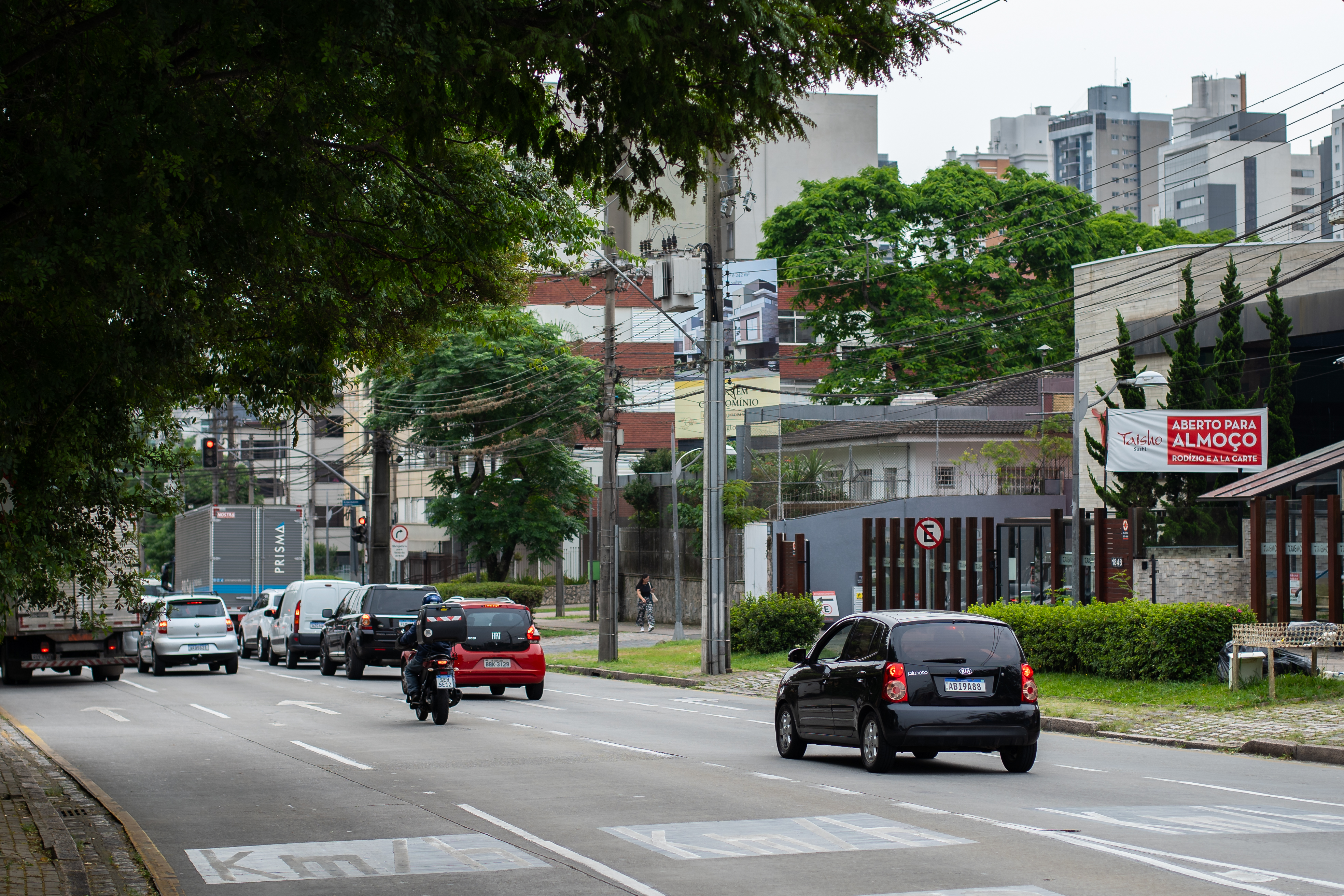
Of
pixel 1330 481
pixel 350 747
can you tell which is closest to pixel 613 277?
pixel 1330 481

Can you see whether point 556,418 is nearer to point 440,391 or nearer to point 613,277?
point 440,391

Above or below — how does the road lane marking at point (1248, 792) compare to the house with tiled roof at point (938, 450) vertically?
below

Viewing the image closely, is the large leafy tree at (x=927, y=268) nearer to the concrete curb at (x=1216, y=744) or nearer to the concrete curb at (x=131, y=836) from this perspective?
the concrete curb at (x=1216, y=744)

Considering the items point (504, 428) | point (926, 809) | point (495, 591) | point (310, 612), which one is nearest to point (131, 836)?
point (926, 809)

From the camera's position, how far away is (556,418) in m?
52.7

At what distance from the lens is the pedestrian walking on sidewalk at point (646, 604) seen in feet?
155

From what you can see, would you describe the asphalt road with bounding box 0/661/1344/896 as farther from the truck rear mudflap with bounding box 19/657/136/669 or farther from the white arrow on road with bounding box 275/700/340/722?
the truck rear mudflap with bounding box 19/657/136/669

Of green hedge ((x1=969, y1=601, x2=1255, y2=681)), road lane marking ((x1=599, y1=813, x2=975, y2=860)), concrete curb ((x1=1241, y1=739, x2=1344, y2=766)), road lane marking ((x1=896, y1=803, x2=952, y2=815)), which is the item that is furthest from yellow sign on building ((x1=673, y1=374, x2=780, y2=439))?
road lane marking ((x1=599, y1=813, x2=975, y2=860))

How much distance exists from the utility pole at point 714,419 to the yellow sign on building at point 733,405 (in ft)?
95.6

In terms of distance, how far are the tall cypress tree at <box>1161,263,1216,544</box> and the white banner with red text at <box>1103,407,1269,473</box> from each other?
25.2 ft

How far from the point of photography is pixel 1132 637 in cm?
2275

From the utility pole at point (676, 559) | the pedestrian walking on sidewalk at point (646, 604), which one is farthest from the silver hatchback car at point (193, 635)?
the pedestrian walking on sidewalk at point (646, 604)

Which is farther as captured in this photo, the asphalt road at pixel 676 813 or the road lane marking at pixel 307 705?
the road lane marking at pixel 307 705

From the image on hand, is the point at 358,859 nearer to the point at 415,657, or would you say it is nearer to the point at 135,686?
the point at 415,657
